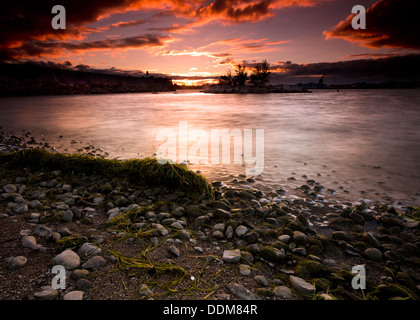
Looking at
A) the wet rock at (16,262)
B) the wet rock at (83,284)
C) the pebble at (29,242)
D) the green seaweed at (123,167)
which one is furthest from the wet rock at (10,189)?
the wet rock at (83,284)

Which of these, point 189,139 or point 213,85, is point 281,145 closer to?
point 189,139

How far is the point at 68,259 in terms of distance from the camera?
1.72 meters

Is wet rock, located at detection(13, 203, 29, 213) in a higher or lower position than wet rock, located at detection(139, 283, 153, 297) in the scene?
higher

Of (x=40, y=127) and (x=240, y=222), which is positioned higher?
(x=40, y=127)

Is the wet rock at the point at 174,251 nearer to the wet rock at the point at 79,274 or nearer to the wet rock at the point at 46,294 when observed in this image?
the wet rock at the point at 79,274

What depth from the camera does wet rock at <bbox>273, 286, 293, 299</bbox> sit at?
60.8 inches

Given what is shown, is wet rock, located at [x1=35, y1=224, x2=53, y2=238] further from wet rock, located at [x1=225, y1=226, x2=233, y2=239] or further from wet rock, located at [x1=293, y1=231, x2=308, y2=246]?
wet rock, located at [x1=293, y1=231, x2=308, y2=246]

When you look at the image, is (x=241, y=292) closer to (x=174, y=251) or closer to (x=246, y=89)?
(x=174, y=251)

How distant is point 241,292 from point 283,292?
12.0 inches

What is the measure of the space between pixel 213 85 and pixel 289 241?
277 feet

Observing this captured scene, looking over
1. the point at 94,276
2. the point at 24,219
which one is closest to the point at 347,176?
the point at 94,276

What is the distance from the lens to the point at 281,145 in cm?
717

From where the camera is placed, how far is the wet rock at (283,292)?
154cm

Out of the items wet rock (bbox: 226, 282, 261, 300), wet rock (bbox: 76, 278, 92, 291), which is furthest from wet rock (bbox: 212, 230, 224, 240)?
wet rock (bbox: 76, 278, 92, 291)
